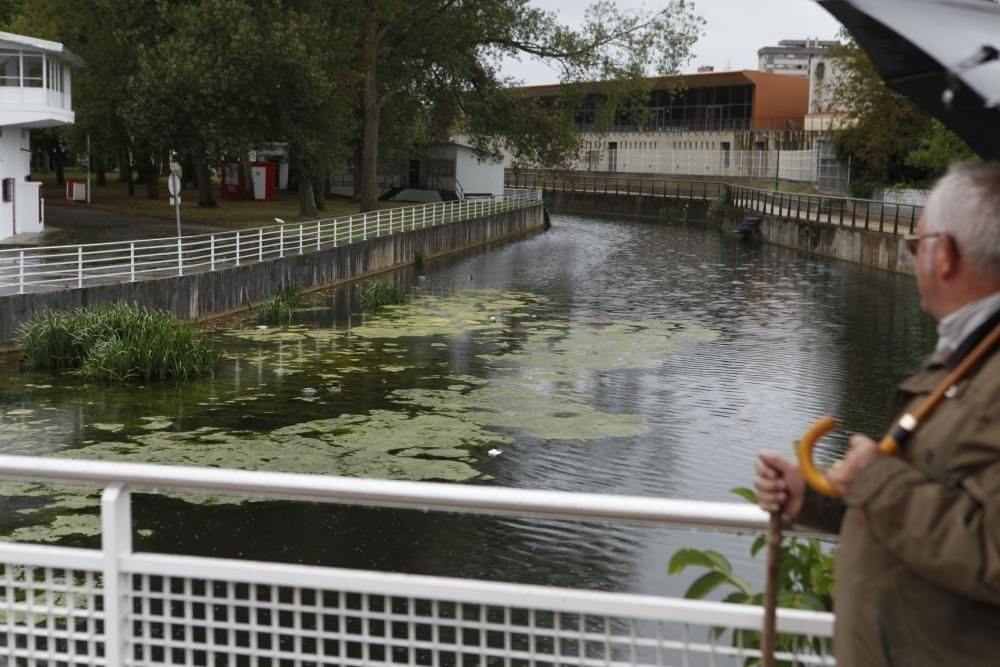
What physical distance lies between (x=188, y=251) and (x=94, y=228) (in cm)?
1568

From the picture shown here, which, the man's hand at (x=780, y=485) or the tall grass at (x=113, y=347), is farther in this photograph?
the tall grass at (x=113, y=347)

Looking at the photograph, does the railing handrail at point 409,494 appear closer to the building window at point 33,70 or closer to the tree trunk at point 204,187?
the building window at point 33,70

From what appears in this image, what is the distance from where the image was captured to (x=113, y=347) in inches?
756

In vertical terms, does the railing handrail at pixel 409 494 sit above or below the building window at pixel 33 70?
below

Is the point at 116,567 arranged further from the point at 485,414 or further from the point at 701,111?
the point at 701,111

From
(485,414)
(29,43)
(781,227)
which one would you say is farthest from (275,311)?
(781,227)

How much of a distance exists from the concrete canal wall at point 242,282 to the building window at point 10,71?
33.0 ft

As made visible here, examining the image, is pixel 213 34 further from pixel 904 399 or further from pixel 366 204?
pixel 904 399

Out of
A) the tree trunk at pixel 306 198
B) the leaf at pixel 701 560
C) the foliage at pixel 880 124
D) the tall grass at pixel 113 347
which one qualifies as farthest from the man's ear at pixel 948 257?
the foliage at pixel 880 124

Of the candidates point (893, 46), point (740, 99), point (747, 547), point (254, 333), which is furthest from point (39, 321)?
point (740, 99)

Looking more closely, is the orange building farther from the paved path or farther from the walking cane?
the walking cane

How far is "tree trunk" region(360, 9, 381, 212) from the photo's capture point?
4584 centimetres

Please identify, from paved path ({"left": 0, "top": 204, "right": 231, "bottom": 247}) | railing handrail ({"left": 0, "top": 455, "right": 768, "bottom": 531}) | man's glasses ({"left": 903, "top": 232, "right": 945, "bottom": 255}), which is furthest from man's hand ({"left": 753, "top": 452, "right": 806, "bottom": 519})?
paved path ({"left": 0, "top": 204, "right": 231, "bottom": 247})

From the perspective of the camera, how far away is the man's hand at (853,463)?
2312 mm
